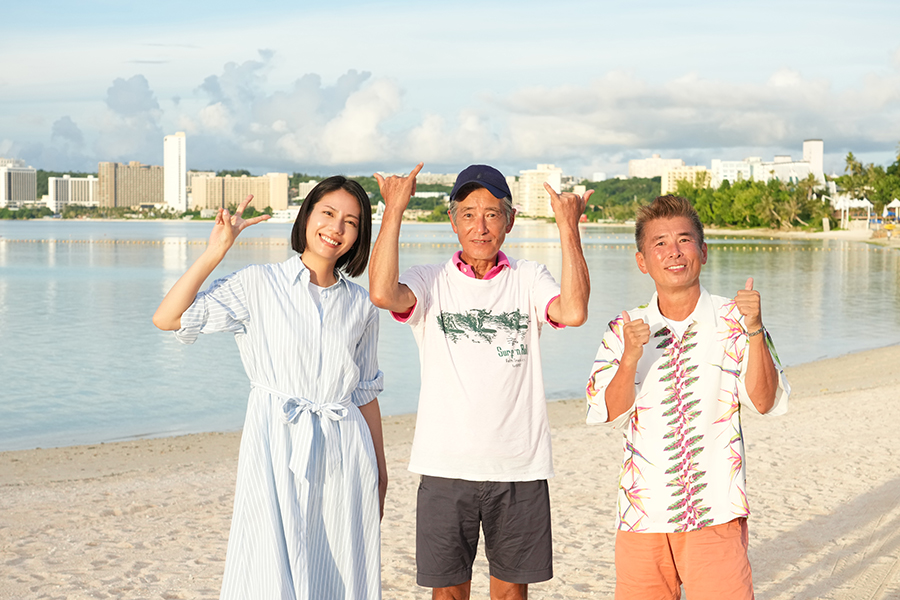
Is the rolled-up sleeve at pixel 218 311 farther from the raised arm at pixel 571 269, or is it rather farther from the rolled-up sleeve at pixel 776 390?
the rolled-up sleeve at pixel 776 390

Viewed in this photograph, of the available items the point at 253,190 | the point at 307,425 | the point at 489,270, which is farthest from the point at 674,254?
the point at 253,190

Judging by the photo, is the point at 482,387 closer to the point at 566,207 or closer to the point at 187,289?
the point at 566,207

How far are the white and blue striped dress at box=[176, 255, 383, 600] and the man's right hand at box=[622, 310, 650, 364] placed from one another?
966 millimetres

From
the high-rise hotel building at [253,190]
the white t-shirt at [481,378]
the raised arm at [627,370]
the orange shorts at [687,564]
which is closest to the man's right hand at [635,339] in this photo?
the raised arm at [627,370]

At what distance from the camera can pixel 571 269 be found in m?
3.02

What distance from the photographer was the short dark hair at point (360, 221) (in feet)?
10.4

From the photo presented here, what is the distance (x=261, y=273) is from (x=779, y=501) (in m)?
5.13

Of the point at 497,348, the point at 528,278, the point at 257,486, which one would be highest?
the point at 528,278

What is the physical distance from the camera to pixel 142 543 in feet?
19.3

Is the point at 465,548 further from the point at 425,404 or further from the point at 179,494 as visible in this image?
the point at 179,494

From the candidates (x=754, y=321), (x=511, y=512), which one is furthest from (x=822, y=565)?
(x=754, y=321)

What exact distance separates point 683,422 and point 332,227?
4.58 ft

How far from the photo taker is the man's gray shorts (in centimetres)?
312

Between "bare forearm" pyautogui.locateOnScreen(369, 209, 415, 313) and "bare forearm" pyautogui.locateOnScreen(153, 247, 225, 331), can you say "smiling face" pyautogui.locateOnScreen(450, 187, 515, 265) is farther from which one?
"bare forearm" pyautogui.locateOnScreen(153, 247, 225, 331)
